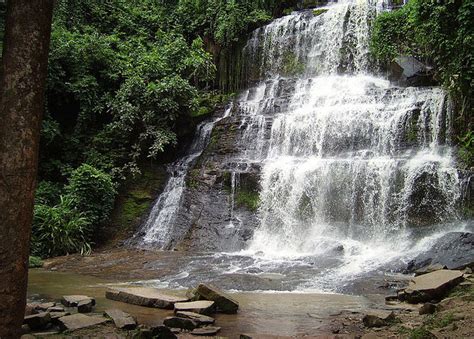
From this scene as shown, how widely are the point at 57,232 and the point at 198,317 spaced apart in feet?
29.5

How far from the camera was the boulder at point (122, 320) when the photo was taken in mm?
4328

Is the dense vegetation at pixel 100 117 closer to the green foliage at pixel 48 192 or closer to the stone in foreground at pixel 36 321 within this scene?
the green foliage at pixel 48 192

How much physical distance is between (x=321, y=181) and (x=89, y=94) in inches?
362

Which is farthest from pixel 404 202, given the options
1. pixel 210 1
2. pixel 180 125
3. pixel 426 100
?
pixel 210 1

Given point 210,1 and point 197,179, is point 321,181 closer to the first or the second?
point 197,179

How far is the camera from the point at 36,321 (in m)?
4.18

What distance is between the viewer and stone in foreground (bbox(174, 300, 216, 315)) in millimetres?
5188

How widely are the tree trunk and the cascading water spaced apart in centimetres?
510

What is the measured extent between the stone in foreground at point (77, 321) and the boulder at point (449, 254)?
6364 mm

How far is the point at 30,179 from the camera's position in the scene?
10.8 ft

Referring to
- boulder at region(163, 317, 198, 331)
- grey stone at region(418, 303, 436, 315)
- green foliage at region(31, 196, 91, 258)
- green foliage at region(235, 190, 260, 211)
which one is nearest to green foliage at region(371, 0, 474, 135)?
green foliage at region(235, 190, 260, 211)

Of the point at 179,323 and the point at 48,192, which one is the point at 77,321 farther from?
the point at 48,192

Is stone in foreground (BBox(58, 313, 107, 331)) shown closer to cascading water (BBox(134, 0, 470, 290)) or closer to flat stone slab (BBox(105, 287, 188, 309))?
flat stone slab (BBox(105, 287, 188, 309))

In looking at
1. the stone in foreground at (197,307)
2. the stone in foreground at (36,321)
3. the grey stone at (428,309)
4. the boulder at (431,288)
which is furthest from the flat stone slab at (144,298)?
the boulder at (431,288)
